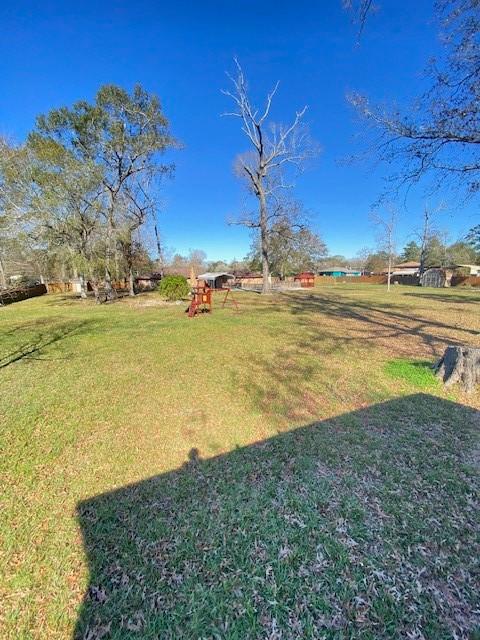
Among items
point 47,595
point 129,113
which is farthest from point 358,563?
point 129,113

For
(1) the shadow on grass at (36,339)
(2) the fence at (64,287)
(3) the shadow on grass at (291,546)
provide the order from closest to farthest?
(3) the shadow on grass at (291,546) < (1) the shadow on grass at (36,339) < (2) the fence at (64,287)

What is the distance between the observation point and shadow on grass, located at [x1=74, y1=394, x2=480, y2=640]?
4.83ft

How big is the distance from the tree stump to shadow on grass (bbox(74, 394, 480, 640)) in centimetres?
162

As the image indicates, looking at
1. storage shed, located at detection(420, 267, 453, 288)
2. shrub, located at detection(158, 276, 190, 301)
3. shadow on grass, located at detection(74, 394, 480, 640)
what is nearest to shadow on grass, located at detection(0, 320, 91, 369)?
shadow on grass, located at detection(74, 394, 480, 640)

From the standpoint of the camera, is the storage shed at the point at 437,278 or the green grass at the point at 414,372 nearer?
the green grass at the point at 414,372

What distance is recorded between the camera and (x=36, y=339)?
7.62 m

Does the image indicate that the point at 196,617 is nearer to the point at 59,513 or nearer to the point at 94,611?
the point at 94,611

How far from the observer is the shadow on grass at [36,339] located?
593cm

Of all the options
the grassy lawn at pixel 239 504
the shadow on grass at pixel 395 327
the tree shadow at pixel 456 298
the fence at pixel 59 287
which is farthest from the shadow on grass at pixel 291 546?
the fence at pixel 59 287

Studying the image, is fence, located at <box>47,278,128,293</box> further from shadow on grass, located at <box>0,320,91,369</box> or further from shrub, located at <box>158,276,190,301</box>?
shadow on grass, located at <box>0,320,91,369</box>

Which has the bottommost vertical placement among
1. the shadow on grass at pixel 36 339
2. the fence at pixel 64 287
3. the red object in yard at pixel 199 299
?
A: the shadow on grass at pixel 36 339

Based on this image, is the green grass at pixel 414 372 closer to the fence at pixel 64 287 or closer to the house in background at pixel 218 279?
the fence at pixel 64 287

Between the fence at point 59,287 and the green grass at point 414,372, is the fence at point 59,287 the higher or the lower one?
the higher one

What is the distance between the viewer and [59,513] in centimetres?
212
